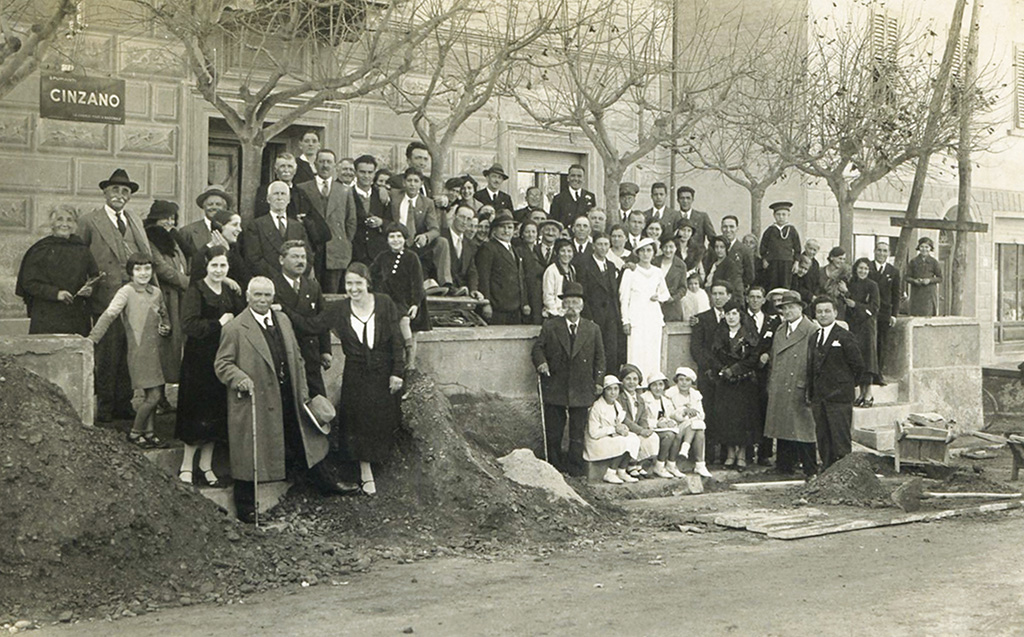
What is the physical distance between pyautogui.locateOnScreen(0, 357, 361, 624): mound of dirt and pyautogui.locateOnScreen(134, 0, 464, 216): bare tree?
417cm

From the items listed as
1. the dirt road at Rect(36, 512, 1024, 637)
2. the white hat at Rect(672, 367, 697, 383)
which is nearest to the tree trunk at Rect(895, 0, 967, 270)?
the white hat at Rect(672, 367, 697, 383)

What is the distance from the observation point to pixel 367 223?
42.8 ft

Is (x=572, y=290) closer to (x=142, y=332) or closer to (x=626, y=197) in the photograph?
(x=626, y=197)

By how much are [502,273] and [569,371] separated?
1526 millimetres

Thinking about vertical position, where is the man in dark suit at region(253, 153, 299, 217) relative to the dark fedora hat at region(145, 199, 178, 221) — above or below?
above

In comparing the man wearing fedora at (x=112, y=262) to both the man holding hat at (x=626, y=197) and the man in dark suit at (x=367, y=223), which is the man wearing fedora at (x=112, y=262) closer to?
the man in dark suit at (x=367, y=223)

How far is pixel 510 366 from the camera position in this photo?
1336cm

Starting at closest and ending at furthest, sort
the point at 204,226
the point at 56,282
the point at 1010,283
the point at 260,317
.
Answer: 1. the point at 260,317
2. the point at 56,282
3. the point at 204,226
4. the point at 1010,283

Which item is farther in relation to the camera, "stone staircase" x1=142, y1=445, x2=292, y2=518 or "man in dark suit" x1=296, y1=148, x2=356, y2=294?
"man in dark suit" x1=296, y1=148, x2=356, y2=294

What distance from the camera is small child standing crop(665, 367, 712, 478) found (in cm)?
1362

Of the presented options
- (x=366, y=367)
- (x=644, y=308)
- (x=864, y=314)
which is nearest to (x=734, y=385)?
(x=644, y=308)

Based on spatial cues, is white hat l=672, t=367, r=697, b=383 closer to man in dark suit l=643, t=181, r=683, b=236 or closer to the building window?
man in dark suit l=643, t=181, r=683, b=236

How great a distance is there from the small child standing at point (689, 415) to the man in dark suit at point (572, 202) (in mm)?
3164

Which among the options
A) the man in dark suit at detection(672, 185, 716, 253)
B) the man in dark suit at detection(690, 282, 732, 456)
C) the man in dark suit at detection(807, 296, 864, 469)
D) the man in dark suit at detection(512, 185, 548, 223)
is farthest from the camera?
the man in dark suit at detection(672, 185, 716, 253)
